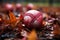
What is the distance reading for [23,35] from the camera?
A: 113cm

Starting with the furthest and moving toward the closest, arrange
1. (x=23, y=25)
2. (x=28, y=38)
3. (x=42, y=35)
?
(x=23, y=25) → (x=42, y=35) → (x=28, y=38)

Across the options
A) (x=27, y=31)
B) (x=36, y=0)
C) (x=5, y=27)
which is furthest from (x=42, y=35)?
(x=36, y=0)

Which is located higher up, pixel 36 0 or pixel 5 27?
pixel 36 0

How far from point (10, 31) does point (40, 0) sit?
17.5 ft

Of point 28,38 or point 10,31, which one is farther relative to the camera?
point 10,31

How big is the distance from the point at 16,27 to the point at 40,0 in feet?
17.5

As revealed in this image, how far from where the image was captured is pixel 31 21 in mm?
1250

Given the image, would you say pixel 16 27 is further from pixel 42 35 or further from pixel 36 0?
pixel 36 0

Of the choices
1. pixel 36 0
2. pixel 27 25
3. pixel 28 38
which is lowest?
pixel 28 38

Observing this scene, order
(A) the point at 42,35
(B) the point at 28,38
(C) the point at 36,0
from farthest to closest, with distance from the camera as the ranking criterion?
(C) the point at 36,0, (A) the point at 42,35, (B) the point at 28,38

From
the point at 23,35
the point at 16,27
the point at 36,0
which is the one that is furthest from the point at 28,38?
the point at 36,0

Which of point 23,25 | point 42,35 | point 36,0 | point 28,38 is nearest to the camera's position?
point 28,38

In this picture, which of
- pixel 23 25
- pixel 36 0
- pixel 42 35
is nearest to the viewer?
pixel 42 35

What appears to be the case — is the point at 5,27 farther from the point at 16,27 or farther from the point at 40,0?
the point at 40,0
